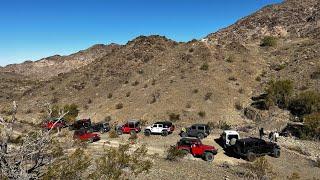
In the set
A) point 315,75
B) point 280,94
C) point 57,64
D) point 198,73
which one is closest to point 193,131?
point 280,94

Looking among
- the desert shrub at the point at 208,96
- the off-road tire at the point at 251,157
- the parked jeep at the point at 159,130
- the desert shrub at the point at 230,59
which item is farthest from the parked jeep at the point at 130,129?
the desert shrub at the point at 230,59

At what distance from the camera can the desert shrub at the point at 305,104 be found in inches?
1942

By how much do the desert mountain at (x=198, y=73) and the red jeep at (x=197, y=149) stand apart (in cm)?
1647

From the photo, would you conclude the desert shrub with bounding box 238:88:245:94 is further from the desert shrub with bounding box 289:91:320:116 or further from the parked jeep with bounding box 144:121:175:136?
the parked jeep with bounding box 144:121:175:136

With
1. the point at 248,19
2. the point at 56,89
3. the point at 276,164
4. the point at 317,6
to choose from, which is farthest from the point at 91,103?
the point at 317,6

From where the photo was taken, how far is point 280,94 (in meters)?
54.3

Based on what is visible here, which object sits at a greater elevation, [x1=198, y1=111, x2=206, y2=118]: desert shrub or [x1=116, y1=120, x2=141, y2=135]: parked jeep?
[x1=198, y1=111, x2=206, y2=118]: desert shrub

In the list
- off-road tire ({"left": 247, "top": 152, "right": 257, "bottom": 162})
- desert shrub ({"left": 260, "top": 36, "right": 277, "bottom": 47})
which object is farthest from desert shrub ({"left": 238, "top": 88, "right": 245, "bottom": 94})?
off-road tire ({"left": 247, "top": 152, "right": 257, "bottom": 162})

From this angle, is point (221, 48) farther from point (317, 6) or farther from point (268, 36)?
point (317, 6)

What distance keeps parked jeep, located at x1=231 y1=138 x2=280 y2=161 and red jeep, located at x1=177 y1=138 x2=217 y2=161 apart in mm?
1928

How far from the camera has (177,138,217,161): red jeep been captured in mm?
33031

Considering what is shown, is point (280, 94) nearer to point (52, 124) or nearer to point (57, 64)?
point (52, 124)

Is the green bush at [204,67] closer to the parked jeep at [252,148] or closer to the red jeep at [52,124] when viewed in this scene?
the red jeep at [52,124]

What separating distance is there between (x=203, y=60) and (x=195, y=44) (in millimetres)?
8485
